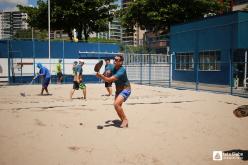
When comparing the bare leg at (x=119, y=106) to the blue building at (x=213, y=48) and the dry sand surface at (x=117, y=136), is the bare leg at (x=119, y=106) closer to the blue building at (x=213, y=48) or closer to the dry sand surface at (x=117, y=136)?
the dry sand surface at (x=117, y=136)

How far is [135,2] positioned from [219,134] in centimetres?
3460

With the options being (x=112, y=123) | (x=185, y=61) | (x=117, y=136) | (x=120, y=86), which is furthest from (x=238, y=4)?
(x=117, y=136)

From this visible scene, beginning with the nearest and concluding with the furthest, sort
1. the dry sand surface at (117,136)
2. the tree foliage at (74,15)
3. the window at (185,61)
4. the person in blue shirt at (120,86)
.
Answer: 1. the dry sand surface at (117,136)
2. the person in blue shirt at (120,86)
3. the window at (185,61)
4. the tree foliage at (74,15)

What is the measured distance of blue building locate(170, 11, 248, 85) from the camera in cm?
2144

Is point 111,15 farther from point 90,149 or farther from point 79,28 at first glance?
point 90,149

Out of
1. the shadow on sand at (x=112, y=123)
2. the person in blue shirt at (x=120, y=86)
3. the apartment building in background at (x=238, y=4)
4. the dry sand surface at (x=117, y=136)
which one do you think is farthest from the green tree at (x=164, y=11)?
the person in blue shirt at (x=120, y=86)

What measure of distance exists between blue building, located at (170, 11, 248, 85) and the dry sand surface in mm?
10365

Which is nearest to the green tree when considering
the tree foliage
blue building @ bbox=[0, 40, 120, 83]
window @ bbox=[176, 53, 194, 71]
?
the tree foliage

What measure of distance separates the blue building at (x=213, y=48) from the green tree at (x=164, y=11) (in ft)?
37.6

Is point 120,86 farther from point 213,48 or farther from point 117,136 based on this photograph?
point 213,48

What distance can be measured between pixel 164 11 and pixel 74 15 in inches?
387

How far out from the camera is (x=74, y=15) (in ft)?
128

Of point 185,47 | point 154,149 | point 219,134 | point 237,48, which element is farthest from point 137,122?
point 185,47

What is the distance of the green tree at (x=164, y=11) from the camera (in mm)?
39250
